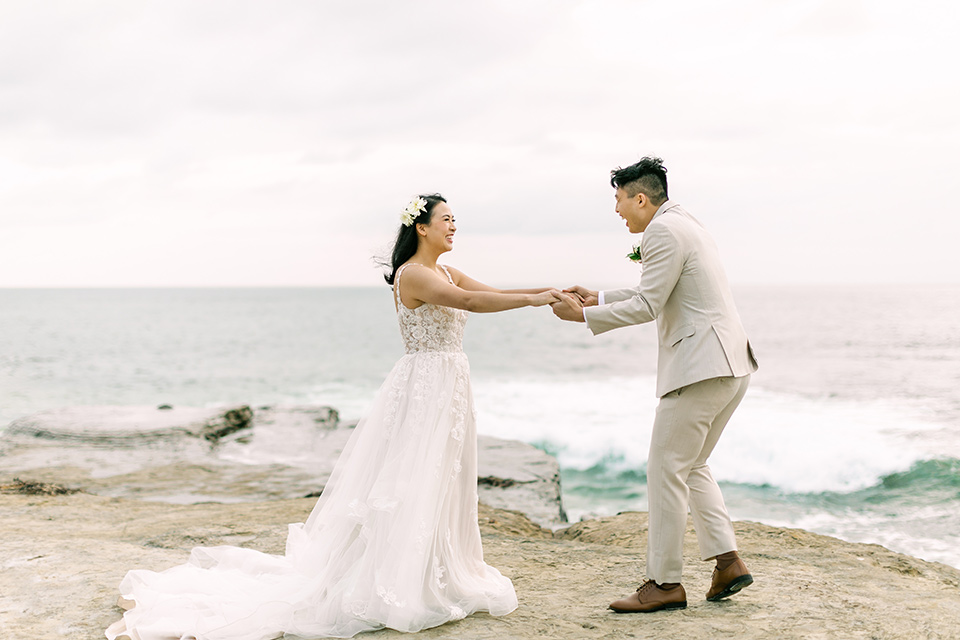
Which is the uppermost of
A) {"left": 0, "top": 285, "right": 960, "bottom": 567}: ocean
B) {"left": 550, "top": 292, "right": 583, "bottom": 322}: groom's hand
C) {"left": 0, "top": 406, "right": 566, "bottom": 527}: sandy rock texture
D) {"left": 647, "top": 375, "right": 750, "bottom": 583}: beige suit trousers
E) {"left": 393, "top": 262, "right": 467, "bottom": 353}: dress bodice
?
{"left": 550, "top": 292, "right": 583, "bottom": 322}: groom's hand

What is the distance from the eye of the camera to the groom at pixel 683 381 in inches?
148

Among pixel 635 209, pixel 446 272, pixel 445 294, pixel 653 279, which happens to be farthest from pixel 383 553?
pixel 635 209

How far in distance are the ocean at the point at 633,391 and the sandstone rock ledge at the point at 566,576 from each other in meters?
3.54

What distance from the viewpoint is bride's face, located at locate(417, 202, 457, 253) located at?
4.22 metres

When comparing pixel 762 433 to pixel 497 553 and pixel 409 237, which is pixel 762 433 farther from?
pixel 409 237

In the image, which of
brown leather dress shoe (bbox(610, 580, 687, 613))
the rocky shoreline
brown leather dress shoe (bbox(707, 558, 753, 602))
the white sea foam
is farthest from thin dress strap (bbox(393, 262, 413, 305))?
the white sea foam

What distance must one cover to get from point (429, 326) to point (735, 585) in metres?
2.15

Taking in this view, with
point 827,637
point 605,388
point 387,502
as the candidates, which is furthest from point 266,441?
point 605,388

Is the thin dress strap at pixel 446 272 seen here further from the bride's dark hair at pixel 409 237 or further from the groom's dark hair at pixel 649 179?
the groom's dark hair at pixel 649 179

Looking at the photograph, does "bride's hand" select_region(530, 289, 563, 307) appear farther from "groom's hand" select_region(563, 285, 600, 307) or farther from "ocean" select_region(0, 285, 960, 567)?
"ocean" select_region(0, 285, 960, 567)

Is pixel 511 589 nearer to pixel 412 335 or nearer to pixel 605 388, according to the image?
pixel 412 335

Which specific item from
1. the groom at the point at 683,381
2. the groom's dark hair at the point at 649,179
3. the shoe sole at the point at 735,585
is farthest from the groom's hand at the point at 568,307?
the shoe sole at the point at 735,585

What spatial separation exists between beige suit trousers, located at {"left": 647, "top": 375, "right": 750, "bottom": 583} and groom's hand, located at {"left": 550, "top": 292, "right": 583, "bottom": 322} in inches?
29.6

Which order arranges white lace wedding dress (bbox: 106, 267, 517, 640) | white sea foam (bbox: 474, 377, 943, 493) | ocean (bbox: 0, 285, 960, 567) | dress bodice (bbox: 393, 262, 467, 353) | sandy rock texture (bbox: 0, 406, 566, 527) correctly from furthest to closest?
1. white sea foam (bbox: 474, 377, 943, 493)
2. ocean (bbox: 0, 285, 960, 567)
3. sandy rock texture (bbox: 0, 406, 566, 527)
4. dress bodice (bbox: 393, 262, 467, 353)
5. white lace wedding dress (bbox: 106, 267, 517, 640)
